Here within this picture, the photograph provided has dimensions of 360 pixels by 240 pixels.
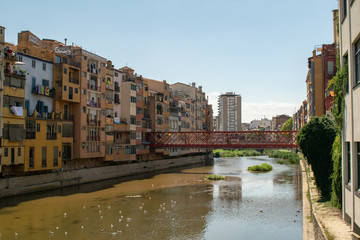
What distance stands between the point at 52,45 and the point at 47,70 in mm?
8908

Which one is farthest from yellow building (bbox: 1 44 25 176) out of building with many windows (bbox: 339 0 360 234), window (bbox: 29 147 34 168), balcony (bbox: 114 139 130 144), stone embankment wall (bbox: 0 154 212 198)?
building with many windows (bbox: 339 0 360 234)

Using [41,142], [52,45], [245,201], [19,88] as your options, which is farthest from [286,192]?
[52,45]

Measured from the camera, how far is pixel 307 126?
23188mm

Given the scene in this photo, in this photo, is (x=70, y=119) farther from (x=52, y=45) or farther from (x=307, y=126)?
(x=307, y=126)

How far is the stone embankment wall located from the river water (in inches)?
46.0

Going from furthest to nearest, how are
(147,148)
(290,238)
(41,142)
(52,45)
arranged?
(147,148), (52,45), (41,142), (290,238)

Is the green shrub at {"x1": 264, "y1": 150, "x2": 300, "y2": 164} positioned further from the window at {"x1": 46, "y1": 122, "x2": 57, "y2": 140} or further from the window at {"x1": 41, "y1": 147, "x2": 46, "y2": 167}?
the window at {"x1": 41, "y1": 147, "x2": 46, "y2": 167}

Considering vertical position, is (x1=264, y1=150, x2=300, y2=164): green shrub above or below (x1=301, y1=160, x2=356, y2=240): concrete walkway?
below

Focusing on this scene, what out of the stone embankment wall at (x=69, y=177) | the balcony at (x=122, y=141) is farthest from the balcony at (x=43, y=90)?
the balcony at (x=122, y=141)

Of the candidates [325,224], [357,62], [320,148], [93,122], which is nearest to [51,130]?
[93,122]

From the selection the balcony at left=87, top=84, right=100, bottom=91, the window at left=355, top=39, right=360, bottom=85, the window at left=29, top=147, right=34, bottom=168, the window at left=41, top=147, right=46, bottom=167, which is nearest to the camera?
the window at left=355, top=39, right=360, bottom=85

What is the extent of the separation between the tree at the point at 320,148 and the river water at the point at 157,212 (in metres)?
3.45

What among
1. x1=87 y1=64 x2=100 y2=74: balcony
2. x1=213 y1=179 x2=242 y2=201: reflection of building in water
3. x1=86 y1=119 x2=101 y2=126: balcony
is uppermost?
x1=87 y1=64 x2=100 y2=74: balcony

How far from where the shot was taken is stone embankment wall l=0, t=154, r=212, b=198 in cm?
3225
